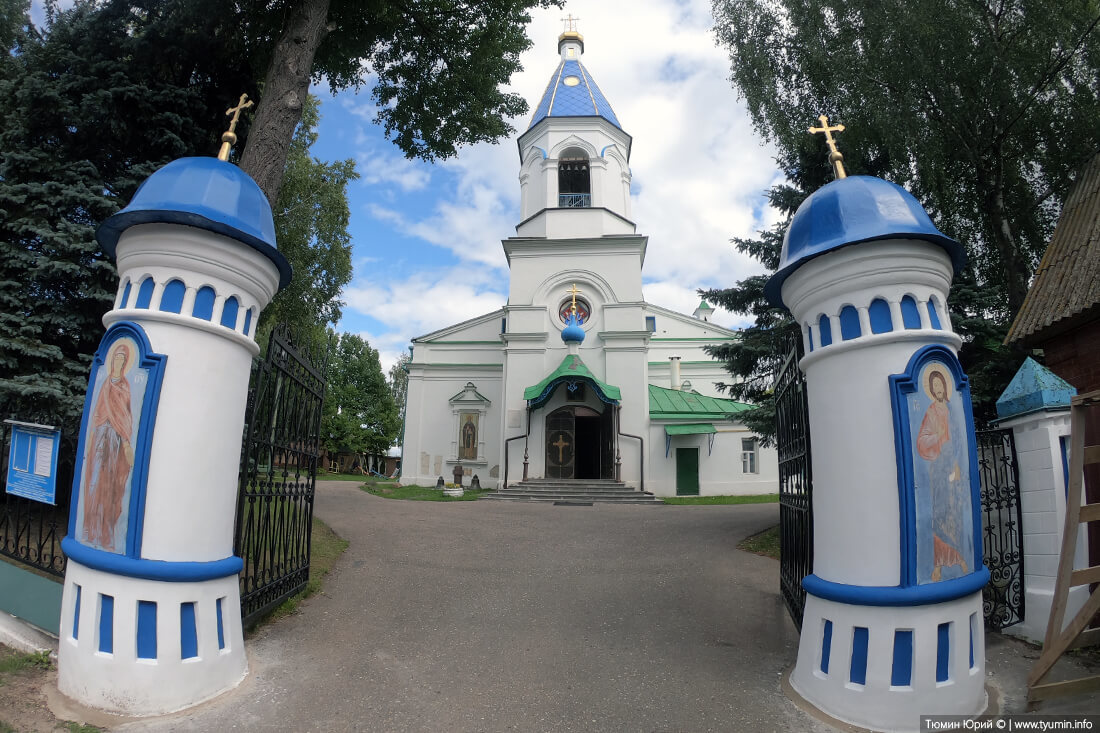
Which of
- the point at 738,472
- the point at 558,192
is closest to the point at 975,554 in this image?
the point at 738,472

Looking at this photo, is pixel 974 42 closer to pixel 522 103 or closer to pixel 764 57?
pixel 764 57

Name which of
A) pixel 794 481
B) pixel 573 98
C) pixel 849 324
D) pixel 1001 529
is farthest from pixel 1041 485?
pixel 573 98

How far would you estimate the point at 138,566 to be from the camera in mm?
3293

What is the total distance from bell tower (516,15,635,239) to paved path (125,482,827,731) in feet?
46.9

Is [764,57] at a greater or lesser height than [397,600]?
greater

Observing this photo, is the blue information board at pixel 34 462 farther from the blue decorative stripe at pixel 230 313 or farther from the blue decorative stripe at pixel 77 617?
the blue decorative stripe at pixel 230 313

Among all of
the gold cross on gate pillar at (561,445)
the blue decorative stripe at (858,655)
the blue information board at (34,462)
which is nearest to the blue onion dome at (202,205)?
the blue information board at (34,462)

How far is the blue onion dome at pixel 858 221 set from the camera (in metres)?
3.52

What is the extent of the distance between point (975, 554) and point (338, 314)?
44.3 feet

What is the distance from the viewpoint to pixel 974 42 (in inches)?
316

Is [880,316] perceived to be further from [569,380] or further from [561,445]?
[561,445]

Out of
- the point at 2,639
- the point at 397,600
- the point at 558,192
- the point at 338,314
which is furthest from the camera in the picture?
the point at 558,192

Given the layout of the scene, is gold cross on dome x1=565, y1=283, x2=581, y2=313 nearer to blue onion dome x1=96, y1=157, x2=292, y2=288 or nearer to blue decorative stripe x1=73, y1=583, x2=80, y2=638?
blue onion dome x1=96, y1=157, x2=292, y2=288

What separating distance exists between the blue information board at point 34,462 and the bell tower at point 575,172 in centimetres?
1741
